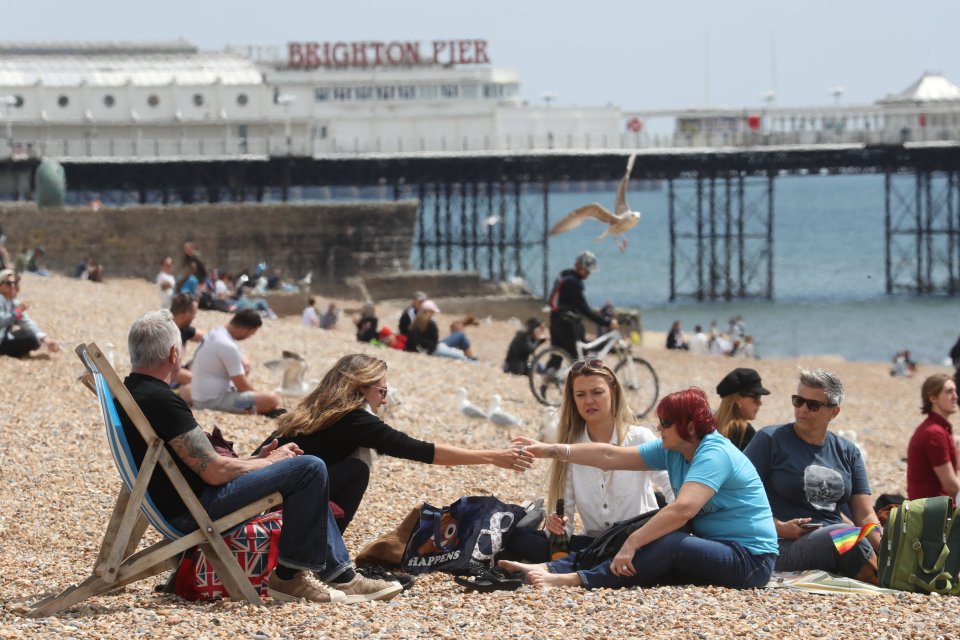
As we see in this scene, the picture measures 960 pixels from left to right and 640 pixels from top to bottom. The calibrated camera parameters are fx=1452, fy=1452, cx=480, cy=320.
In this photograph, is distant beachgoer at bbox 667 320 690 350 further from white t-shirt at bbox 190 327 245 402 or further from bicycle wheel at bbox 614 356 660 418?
white t-shirt at bbox 190 327 245 402

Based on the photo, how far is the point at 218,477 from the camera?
204 inches

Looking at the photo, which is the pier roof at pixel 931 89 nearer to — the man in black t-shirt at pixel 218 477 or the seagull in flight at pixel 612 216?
the seagull in flight at pixel 612 216

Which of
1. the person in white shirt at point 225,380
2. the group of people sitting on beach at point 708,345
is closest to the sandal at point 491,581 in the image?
the person in white shirt at point 225,380

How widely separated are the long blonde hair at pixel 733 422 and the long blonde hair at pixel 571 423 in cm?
107

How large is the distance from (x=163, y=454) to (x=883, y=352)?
1413 inches

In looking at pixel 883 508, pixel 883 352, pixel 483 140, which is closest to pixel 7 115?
pixel 483 140

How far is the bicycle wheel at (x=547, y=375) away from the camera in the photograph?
42.1 feet

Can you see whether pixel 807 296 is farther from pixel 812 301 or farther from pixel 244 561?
pixel 244 561

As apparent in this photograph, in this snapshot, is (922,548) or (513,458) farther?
(513,458)

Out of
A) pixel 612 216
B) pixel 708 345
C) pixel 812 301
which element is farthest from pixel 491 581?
pixel 812 301

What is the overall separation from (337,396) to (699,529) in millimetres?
1505

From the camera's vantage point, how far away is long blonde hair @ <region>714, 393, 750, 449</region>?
23.0 ft

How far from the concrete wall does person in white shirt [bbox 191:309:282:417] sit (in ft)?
65.0

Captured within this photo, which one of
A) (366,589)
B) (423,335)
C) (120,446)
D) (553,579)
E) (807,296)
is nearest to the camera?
(120,446)
